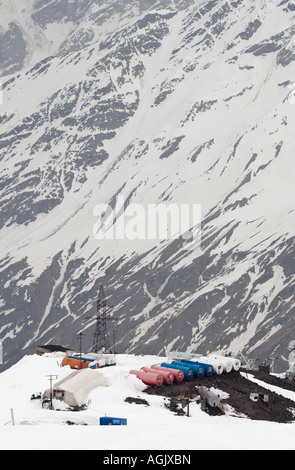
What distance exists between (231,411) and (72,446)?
42.1 meters

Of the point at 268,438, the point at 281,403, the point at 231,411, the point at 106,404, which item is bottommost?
the point at 281,403

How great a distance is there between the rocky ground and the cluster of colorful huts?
28.3 inches

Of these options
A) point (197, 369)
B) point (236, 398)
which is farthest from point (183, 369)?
point (236, 398)

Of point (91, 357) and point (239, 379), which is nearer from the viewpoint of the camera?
point (239, 379)

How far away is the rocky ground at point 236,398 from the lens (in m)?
77.1

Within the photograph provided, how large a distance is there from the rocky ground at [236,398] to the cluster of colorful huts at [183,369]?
0.72m

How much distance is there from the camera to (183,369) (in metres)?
87.2

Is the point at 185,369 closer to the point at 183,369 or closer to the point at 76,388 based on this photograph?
the point at 183,369

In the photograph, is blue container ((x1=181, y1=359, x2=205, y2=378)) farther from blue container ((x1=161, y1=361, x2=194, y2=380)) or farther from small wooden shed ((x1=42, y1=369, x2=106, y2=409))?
small wooden shed ((x1=42, y1=369, x2=106, y2=409))

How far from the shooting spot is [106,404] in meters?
73.4

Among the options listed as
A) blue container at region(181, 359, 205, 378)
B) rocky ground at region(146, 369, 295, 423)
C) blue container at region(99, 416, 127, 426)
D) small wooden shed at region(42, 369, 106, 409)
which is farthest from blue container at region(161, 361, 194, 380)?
blue container at region(99, 416, 127, 426)
